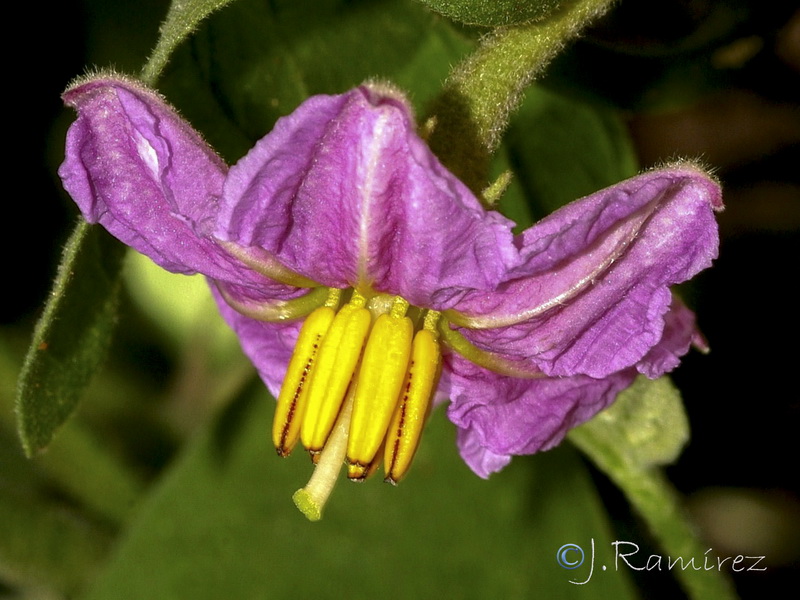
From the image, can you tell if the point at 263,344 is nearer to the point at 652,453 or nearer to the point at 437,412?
the point at 652,453

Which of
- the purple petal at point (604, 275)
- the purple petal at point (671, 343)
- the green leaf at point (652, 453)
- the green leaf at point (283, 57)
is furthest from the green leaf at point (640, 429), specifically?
the green leaf at point (283, 57)

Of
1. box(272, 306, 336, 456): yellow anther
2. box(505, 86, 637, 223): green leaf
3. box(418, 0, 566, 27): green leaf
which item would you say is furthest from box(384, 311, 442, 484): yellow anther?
box(505, 86, 637, 223): green leaf

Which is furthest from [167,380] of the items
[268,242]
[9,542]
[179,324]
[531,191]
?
[268,242]

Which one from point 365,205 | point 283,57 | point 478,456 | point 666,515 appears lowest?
point 666,515

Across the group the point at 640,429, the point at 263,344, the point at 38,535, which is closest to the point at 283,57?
the point at 263,344

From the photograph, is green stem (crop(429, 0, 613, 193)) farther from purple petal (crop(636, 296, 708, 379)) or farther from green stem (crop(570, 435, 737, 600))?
green stem (crop(570, 435, 737, 600))

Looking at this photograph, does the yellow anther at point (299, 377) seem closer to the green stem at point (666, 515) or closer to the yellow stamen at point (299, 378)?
the yellow stamen at point (299, 378)
